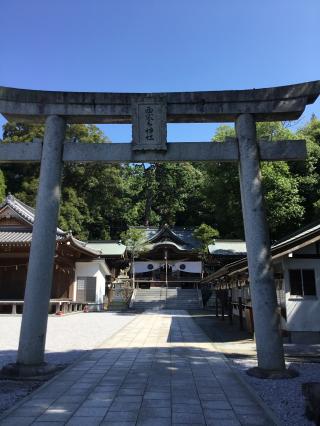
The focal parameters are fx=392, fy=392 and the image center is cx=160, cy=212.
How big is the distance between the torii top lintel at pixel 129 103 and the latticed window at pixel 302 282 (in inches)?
213

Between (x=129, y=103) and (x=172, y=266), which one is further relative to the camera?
(x=172, y=266)

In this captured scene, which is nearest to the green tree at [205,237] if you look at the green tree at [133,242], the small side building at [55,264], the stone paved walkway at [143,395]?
the green tree at [133,242]

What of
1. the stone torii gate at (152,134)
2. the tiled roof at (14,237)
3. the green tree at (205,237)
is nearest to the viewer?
the stone torii gate at (152,134)

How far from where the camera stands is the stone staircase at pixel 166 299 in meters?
29.0

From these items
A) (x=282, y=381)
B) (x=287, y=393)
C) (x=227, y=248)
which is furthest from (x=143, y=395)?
(x=227, y=248)

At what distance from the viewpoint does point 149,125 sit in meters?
7.68

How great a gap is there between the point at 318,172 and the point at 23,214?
931 inches

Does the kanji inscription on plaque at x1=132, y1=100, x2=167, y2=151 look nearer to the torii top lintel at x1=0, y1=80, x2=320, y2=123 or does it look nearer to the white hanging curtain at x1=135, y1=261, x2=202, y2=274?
the torii top lintel at x1=0, y1=80, x2=320, y2=123

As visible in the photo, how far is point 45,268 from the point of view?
279 inches

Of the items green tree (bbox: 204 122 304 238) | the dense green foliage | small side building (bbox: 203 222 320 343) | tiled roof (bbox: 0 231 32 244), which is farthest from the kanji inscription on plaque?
the dense green foliage

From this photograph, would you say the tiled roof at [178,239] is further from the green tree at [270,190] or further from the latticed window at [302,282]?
the latticed window at [302,282]

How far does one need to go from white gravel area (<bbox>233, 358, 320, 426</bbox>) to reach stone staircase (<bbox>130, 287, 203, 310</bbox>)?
2157 cm

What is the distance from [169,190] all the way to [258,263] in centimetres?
4810

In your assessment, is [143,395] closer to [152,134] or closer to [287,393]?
[287,393]
